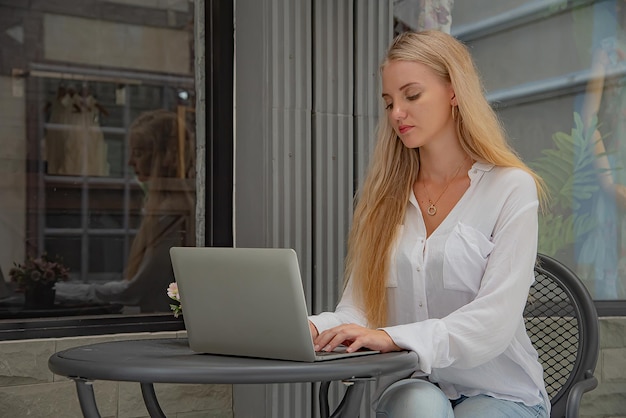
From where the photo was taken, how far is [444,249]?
6.77 feet

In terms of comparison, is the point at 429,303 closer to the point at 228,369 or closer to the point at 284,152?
the point at 228,369

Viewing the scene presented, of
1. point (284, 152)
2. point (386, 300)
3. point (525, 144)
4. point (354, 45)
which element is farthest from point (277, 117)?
point (525, 144)

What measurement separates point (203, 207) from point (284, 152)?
396 millimetres

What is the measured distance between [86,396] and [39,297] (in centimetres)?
130

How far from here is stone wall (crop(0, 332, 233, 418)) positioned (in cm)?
269

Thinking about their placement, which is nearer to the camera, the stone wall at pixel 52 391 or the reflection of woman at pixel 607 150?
the stone wall at pixel 52 391

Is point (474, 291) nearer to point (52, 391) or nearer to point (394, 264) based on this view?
point (394, 264)

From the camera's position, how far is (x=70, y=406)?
2.76 m

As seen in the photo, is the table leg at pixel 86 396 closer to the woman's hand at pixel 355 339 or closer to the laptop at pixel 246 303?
the laptop at pixel 246 303

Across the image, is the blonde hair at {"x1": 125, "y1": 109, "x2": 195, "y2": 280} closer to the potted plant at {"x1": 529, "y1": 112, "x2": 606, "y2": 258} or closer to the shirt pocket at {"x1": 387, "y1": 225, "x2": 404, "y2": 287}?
the shirt pocket at {"x1": 387, "y1": 225, "x2": 404, "y2": 287}

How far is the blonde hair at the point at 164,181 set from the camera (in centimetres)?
304

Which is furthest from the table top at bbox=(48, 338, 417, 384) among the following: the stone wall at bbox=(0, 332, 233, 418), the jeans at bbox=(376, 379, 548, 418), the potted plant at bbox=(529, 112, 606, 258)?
the potted plant at bbox=(529, 112, 606, 258)

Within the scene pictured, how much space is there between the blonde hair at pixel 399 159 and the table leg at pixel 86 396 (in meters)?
0.77

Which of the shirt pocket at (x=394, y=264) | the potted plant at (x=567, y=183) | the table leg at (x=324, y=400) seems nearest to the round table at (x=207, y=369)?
the table leg at (x=324, y=400)
